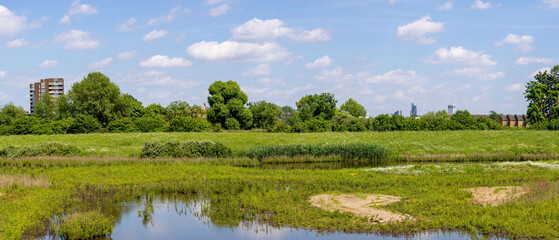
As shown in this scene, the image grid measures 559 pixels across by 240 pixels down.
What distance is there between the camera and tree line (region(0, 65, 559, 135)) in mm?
75188

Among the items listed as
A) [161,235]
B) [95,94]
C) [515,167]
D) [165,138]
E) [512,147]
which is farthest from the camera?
[95,94]

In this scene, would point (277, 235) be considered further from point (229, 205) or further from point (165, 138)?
point (165, 138)

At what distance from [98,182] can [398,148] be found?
31.0m

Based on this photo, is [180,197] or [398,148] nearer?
[180,197]

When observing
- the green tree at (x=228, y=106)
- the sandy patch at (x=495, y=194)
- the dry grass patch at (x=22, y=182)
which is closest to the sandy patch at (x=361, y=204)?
the sandy patch at (x=495, y=194)

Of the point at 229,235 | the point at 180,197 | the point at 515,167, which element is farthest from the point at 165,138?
the point at 229,235

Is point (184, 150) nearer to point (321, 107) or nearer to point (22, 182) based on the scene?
point (22, 182)

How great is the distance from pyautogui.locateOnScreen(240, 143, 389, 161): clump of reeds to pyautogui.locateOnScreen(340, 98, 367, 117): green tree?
304 feet

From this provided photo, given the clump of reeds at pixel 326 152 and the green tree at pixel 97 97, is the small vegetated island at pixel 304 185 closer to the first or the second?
the clump of reeds at pixel 326 152

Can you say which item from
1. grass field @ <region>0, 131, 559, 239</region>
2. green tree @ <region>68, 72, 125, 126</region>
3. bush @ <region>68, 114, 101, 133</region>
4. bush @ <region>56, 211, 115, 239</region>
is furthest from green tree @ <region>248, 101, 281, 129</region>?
bush @ <region>56, 211, 115, 239</region>

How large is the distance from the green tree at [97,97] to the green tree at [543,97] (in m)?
87.4

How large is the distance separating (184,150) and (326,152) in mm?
12163

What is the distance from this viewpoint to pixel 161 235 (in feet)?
49.1

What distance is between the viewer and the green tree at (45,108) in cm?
12256
